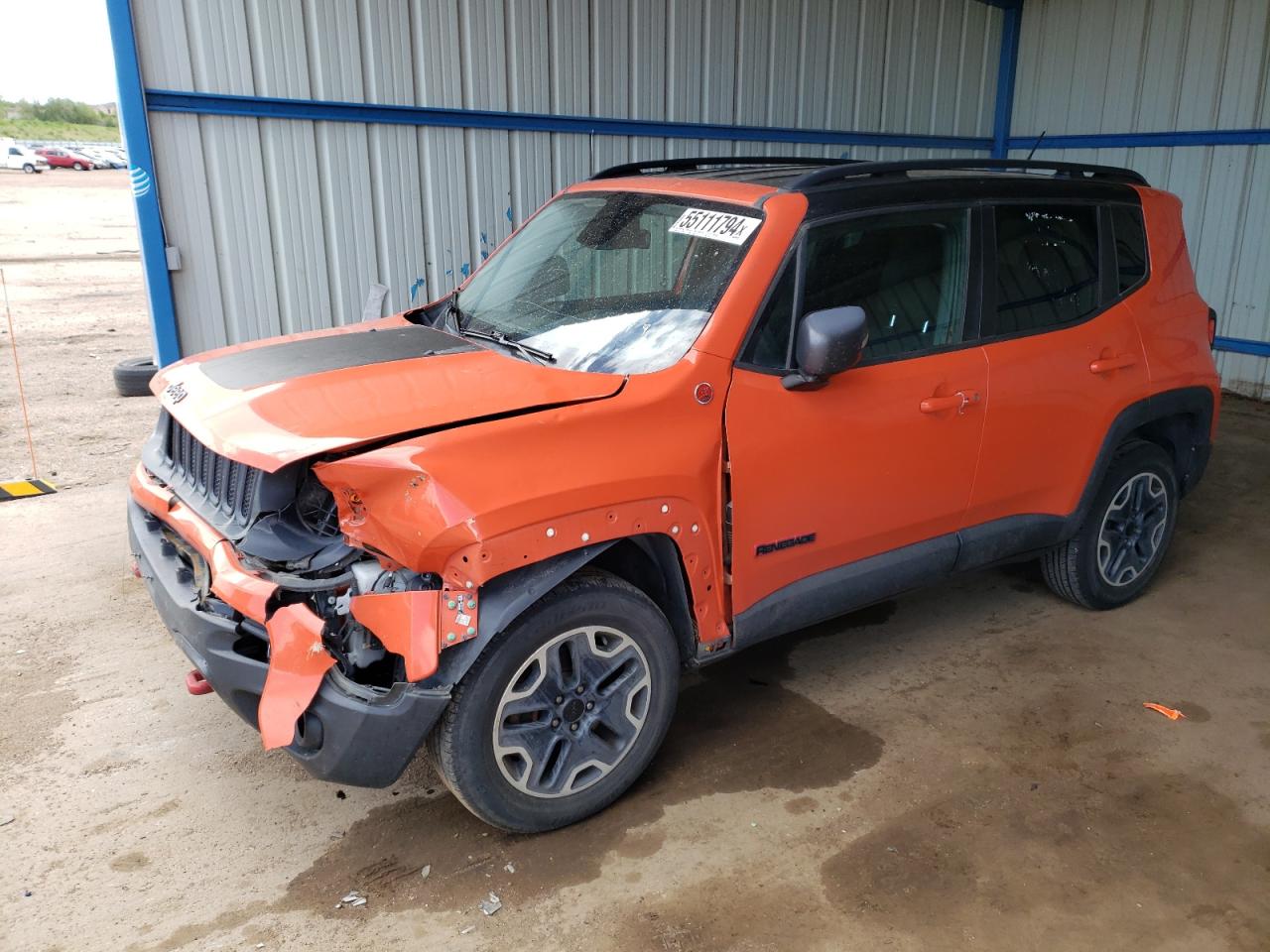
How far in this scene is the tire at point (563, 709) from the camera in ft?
9.08

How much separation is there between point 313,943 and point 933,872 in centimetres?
181

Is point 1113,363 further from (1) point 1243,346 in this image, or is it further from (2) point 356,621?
(1) point 1243,346

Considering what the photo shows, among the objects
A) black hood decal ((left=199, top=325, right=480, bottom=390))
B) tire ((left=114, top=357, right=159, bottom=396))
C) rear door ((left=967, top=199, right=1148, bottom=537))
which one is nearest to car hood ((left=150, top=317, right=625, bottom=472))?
black hood decal ((left=199, top=325, right=480, bottom=390))

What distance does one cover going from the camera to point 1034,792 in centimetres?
330

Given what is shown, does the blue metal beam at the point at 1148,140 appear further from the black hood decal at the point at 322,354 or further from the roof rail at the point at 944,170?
the black hood decal at the point at 322,354

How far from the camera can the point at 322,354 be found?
338 centimetres

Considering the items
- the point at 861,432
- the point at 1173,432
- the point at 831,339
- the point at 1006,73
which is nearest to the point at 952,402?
the point at 861,432

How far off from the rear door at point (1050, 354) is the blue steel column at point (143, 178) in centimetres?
473

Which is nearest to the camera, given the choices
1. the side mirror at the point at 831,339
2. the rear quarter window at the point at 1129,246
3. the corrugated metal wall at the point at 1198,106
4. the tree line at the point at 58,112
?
the side mirror at the point at 831,339

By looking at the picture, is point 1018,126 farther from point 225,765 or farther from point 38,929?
point 38,929

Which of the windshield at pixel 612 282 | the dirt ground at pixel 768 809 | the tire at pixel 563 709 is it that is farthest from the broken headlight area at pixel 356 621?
the windshield at pixel 612 282

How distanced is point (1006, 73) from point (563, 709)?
10.1 meters

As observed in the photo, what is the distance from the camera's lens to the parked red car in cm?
4856

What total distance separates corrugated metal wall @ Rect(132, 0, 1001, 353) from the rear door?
428 centimetres
